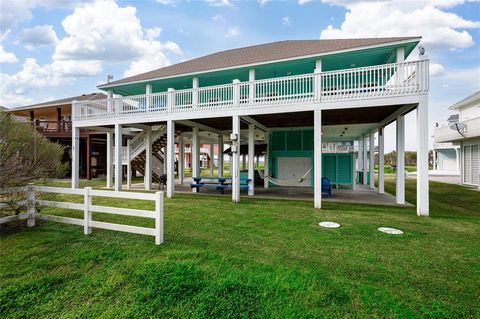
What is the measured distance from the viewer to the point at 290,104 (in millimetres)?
8164

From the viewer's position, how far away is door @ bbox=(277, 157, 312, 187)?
13219mm

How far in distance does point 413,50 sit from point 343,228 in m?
7.09

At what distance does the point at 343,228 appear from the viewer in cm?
533

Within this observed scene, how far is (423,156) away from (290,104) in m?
4.26

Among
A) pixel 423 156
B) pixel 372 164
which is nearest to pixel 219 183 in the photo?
pixel 423 156

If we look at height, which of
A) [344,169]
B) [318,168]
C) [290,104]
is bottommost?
[344,169]

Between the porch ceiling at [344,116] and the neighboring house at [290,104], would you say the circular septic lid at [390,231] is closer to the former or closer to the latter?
the neighboring house at [290,104]

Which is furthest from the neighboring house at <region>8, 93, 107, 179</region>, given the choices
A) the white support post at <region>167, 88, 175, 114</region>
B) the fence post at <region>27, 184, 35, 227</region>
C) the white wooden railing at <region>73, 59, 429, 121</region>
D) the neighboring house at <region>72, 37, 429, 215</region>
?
the fence post at <region>27, 184, 35, 227</region>

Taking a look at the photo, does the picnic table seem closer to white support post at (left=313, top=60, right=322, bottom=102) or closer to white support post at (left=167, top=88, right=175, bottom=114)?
white support post at (left=167, top=88, right=175, bottom=114)

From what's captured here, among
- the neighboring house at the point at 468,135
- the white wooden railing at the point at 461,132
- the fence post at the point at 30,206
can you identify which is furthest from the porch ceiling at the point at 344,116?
the neighboring house at the point at 468,135

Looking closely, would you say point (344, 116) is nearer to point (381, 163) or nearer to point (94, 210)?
point (381, 163)

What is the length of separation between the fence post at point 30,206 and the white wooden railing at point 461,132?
19940mm

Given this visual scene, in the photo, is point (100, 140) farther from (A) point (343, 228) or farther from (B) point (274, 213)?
(A) point (343, 228)

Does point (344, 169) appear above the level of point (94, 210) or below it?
above
